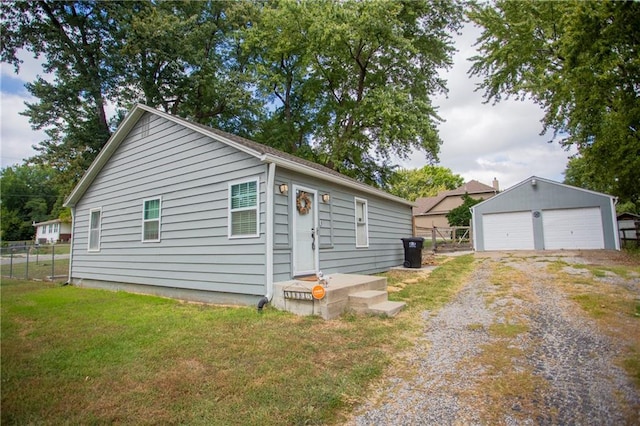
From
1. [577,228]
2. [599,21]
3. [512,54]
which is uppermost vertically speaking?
[512,54]

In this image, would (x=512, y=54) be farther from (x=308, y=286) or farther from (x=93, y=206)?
(x=93, y=206)

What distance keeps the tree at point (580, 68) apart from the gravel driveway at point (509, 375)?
555cm

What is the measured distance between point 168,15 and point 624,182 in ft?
64.6

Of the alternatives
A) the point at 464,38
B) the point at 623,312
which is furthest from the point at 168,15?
the point at 623,312

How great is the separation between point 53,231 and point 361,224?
1823 inches

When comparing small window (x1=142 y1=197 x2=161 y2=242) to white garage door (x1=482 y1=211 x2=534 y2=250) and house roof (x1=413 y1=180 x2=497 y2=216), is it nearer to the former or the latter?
white garage door (x1=482 y1=211 x2=534 y2=250)

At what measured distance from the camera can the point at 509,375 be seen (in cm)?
304

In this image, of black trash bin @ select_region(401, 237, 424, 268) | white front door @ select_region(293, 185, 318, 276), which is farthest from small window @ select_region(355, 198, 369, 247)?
white front door @ select_region(293, 185, 318, 276)

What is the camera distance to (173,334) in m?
4.46

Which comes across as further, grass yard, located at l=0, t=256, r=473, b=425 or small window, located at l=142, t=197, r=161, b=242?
small window, located at l=142, t=197, r=161, b=242

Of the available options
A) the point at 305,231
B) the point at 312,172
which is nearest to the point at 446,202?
the point at 312,172

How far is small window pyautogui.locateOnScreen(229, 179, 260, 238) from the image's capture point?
6023mm

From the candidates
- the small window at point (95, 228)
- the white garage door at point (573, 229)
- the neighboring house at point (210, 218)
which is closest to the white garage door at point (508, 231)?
the white garage door at point (573, 229)

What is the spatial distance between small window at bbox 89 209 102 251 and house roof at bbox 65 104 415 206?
1.01 meters
